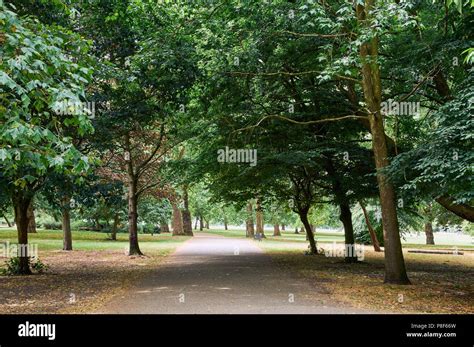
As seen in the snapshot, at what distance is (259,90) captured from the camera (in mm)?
15594

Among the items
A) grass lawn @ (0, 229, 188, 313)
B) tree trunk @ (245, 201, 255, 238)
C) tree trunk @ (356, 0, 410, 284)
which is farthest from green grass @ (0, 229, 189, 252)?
tree trunk @ (356, 0, 410, 284)

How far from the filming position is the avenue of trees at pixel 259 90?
8227mm

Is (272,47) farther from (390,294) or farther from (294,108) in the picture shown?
(390,294)

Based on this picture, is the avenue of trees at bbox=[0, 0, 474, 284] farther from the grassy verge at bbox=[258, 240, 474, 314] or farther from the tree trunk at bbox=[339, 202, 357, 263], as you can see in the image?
the grassy verge at bbox=[258, 240, 474, 314]

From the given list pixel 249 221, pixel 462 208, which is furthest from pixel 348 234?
pixel 249 221

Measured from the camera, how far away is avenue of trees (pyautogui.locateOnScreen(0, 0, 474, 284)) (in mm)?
8227

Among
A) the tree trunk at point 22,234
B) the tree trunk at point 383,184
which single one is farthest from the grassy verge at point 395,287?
the tree trunk at point 22,234

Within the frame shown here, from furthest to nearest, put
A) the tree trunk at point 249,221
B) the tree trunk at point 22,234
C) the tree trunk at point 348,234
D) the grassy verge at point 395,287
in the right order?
the tree trunk at point 249,221, the tree trunk at point 348,234, the tree trunk at point 22,234, the grassy verge at point 395,287

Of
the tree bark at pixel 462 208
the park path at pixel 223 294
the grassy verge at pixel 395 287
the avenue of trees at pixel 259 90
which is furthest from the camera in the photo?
the tree bark at pixel 462 208

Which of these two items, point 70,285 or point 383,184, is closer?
point 383,184

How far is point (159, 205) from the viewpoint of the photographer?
1578 inches

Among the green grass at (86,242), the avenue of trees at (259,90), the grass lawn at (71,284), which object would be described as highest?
the avenue of trees at (259,90)

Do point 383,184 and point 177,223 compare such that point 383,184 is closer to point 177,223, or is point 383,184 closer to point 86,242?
point 86,242

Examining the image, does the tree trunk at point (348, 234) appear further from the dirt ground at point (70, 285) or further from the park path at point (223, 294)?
the dirt ground at point (70, 285)
